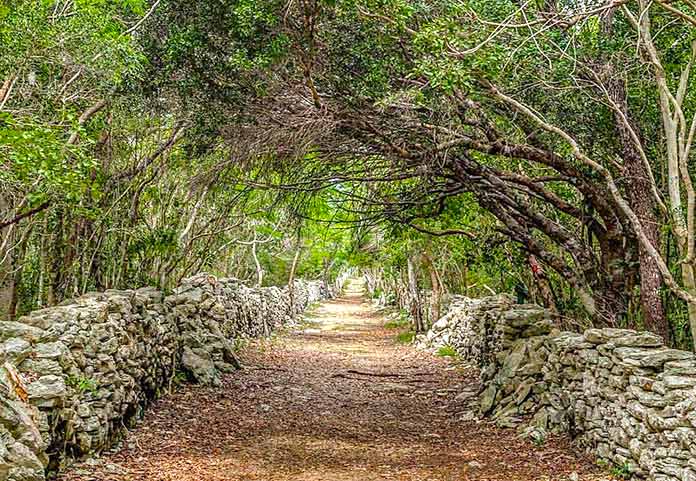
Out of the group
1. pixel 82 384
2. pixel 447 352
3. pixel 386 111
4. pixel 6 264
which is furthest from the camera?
pixel 447 352

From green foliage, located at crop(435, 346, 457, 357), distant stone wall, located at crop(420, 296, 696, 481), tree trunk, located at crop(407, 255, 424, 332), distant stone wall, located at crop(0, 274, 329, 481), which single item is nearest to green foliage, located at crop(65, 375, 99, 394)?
distant stone wall, located at crop(0, 274, 329, 481)

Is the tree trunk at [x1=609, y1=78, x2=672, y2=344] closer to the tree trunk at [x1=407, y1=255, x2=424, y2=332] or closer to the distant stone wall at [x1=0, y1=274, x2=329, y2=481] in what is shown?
the distant stone wall at [x1=0, y1=274, x2=329, y2=481]

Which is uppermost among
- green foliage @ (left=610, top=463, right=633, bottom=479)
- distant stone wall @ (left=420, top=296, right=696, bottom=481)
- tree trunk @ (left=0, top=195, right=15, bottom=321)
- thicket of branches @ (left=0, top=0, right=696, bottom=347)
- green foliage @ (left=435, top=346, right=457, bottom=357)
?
thicket of branches @ (left=0, top=0, right=696, bottom=347)

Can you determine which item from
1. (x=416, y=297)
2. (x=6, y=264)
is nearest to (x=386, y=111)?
(x=6, y=264)

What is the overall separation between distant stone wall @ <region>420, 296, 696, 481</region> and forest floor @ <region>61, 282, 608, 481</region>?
1.26 ft

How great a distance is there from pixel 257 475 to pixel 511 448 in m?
3.03

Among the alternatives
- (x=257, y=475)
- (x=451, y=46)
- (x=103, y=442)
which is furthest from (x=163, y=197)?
(x=451, y=46)

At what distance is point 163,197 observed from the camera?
1127cm

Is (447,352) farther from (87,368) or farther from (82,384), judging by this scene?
(82,384)

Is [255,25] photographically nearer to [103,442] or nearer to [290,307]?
[103,442]

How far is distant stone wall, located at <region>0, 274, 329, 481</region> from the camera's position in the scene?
4871mm

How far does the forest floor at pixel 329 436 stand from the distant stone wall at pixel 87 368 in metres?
0.35

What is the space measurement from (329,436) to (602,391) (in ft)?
11.8

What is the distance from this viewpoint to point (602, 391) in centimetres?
635
